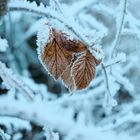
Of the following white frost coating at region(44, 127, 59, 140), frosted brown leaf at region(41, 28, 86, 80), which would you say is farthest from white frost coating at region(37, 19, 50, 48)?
white frost coating at region(44, 127, 59, 140)

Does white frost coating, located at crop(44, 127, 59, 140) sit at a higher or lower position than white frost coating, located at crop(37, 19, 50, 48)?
lower

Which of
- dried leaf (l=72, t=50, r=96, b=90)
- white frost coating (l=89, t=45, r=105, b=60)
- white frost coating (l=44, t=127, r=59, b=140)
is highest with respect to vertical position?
white frost coating (l=89, t=45, r=105, b=60)

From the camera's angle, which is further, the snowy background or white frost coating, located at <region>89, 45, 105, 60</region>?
white frost coating, located at <region>89, 45, 105, 60</region>

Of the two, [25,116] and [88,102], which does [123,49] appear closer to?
[88,102]

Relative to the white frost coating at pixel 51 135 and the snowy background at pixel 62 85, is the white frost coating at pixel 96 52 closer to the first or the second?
the snowy background at pixel 62 85

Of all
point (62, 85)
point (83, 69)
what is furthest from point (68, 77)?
point (62, 85)

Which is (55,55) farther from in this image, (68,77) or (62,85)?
(62,85)

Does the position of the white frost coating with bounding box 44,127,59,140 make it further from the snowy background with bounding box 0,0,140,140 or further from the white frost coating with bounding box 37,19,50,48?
the white frost coating with bounding box 37,19,50,48
